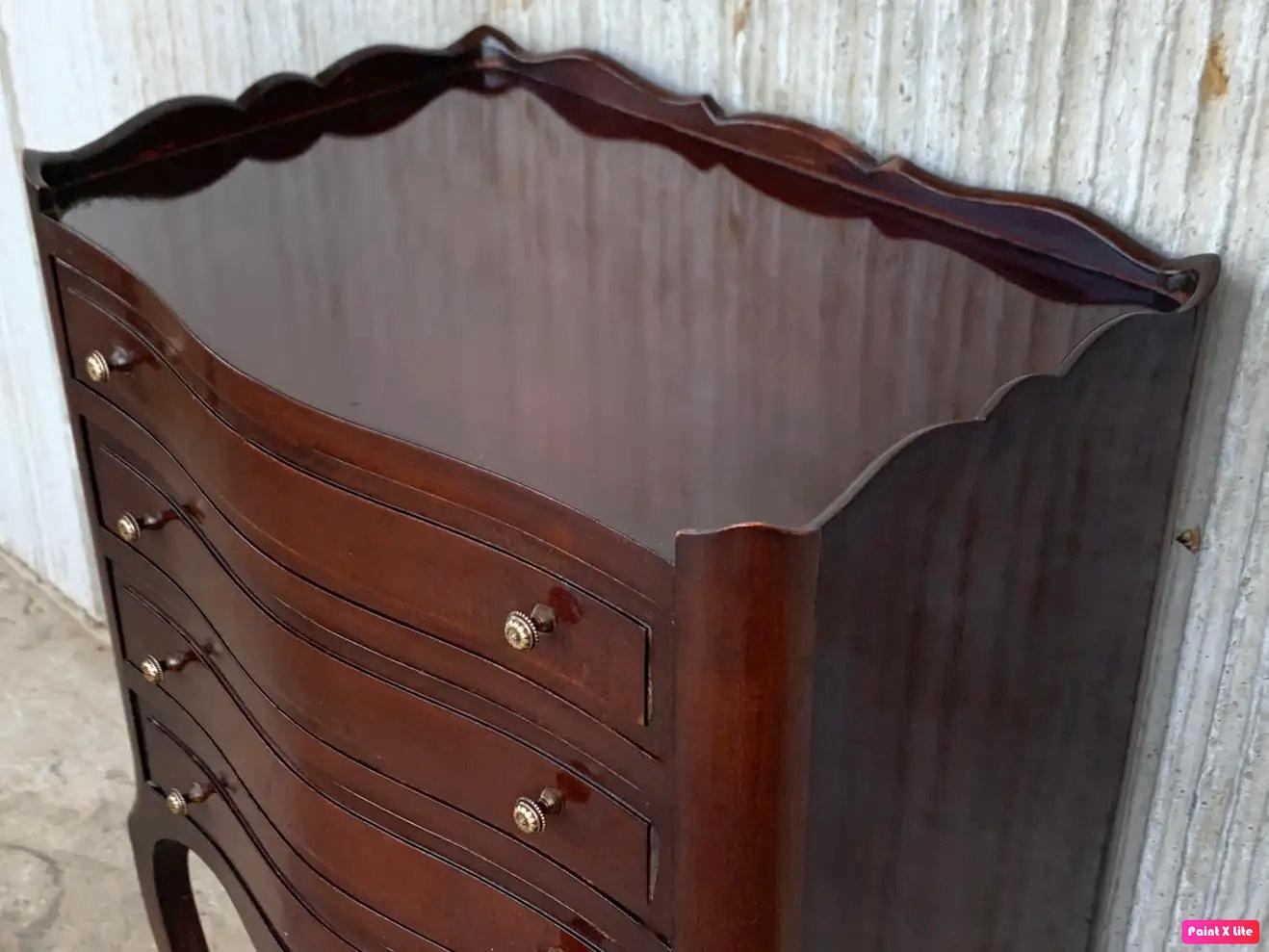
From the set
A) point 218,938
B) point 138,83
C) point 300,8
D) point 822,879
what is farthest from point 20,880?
point 822,879

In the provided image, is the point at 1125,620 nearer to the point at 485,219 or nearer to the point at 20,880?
the point at 485,219

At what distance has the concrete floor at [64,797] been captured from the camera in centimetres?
169

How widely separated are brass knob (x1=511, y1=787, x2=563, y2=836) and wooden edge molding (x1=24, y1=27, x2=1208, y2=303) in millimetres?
450

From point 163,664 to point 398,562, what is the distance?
15.6 inches

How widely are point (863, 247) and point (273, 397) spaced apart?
0.42 metres

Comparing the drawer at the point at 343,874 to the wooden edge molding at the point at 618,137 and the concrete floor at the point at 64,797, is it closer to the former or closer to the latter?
the wooden edge molding at the point at 618,137

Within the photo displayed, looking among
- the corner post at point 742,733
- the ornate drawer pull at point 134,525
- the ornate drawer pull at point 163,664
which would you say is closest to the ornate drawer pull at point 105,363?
the ornate drawer pull at point 134,525

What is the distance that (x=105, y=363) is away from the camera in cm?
103

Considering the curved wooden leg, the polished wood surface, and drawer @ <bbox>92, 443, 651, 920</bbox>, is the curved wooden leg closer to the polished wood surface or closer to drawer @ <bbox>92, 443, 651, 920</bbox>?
drawer @ <bbox>92, 443, 651, 920</bbox>

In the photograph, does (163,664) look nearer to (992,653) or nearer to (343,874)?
(343,874)

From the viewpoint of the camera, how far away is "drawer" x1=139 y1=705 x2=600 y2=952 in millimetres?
916

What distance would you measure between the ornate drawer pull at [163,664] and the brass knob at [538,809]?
0.40 m

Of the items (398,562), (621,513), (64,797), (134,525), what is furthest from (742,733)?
(64,797)

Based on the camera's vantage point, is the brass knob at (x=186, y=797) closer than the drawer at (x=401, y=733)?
No
